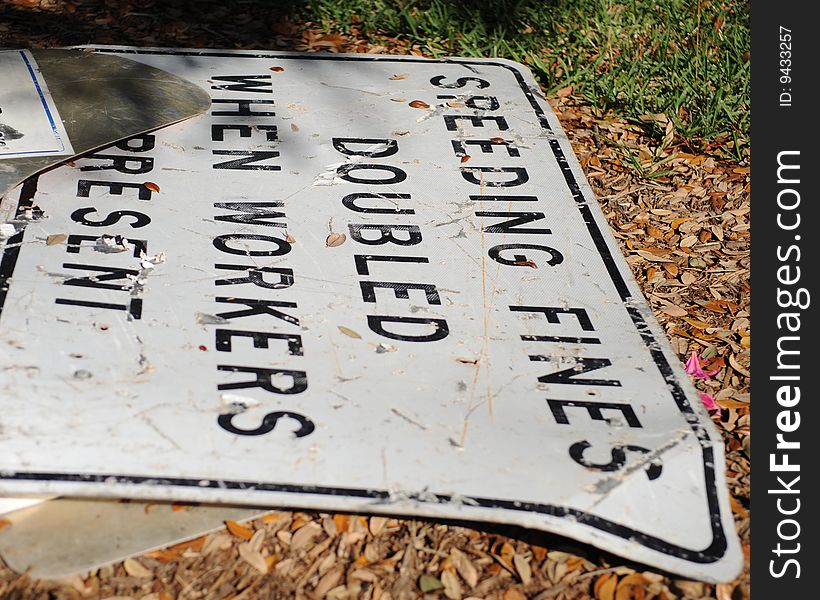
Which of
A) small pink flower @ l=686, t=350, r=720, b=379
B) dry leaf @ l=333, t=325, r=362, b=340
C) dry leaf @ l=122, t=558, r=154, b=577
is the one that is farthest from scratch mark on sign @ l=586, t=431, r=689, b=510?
dry leaf @ l=122, t=558, r=154, b=577

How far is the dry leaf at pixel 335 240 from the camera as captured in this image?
2.48 metres

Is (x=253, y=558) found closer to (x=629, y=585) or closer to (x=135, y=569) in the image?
(x=135, y=569)

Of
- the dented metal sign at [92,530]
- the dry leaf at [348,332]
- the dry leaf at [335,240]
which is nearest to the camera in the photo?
the dented metal sign at [92,530]

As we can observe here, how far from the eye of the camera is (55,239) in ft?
7.67

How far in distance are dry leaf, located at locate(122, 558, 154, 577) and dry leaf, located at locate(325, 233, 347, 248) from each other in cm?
102

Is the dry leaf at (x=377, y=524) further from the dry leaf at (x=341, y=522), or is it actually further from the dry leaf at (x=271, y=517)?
the dry leaf at (x=271, y=517)

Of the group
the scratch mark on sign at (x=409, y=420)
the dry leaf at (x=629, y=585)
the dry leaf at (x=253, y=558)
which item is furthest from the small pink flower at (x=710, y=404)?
the dry leaf at (x=253, y=558)

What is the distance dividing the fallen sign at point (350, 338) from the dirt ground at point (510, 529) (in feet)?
0.40

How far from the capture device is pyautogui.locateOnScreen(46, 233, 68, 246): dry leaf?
232 cm

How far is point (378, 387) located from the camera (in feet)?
6.52

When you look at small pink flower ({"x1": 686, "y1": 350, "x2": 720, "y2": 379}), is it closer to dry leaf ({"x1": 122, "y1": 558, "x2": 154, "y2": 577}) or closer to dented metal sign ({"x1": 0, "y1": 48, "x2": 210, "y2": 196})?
dry leaf ({"x1": 122, "y1": 558, "x2": 154, "y2": 577})

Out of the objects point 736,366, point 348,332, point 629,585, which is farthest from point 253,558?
point 736,366

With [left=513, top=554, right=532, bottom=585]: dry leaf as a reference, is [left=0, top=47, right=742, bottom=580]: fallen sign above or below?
above

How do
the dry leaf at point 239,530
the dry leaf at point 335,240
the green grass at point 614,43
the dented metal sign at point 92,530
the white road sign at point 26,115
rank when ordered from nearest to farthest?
1. the dented metal sign at point 92,530
2. the dry leaf at point 239,530
3. the dry leaf at point 335,240
4. the white road sign at point 26,115
5. the green grass at point 614,43
